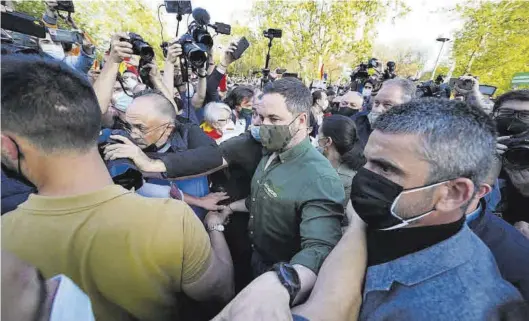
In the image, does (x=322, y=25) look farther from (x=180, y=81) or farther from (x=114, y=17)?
(x=180, y=81)

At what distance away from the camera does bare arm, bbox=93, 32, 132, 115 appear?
2121mm

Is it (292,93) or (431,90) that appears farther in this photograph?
(431,90)

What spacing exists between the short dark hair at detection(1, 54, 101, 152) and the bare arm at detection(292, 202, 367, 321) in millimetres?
987

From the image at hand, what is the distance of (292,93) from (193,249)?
146cm

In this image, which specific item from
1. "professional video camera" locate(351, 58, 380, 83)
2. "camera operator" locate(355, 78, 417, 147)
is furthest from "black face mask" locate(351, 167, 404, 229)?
"professional video camera" locate(351, 58, 380, 83)

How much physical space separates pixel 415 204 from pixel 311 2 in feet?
68.7

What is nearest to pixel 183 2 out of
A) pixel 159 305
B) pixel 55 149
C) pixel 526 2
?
pixel 55 149

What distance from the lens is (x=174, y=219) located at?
1105 mm

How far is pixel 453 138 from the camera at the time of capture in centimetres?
120

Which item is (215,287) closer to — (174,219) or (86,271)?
(174,219)

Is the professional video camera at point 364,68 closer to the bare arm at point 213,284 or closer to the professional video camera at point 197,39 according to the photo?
the professional video camera at point 197,39

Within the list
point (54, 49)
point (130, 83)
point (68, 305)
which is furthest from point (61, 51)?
point (68, 305)

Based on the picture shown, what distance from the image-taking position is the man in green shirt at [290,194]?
1649mm

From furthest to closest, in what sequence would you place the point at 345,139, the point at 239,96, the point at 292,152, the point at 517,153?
1. the point at 239,96
2. the point at 345,139
3. the point at 292,152
4. the point at 517,153
